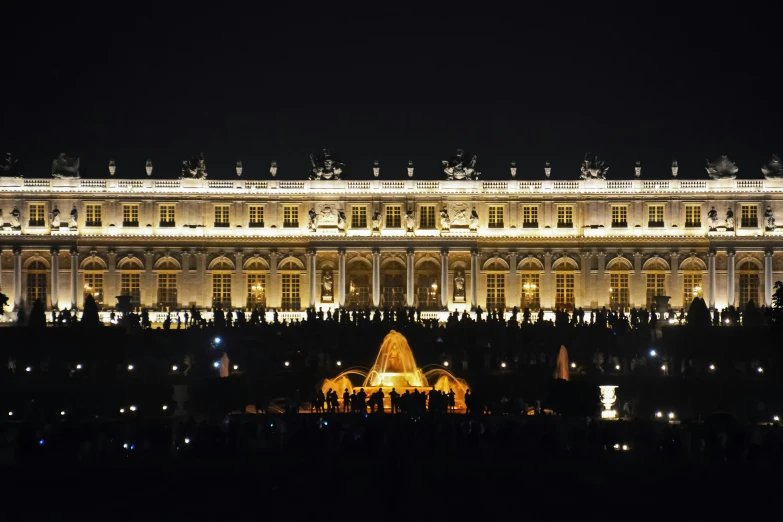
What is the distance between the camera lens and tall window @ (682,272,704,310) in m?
71.3

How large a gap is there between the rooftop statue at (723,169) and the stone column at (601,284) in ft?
25.0

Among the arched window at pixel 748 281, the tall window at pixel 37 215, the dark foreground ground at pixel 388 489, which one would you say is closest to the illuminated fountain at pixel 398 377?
the dark foreground ground at pixel 388 489

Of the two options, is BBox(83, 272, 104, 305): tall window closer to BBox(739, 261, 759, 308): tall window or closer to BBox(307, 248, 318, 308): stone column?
BBox(307, 248, 318, 308): stone column

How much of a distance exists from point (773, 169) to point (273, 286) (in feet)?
93.0

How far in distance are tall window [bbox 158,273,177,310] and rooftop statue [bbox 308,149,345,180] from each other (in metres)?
9.69

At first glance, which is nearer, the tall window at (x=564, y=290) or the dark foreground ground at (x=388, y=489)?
the dark foreground ground at (x=388, y=489)

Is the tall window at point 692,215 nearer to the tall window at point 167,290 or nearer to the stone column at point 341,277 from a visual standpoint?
the stone column at point 341,277

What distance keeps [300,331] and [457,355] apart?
7124 mm

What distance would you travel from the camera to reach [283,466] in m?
30.6

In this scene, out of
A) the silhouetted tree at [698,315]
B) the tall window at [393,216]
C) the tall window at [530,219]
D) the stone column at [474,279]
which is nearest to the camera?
the silhouetted tree at [698,315]

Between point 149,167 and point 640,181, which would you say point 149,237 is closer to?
point 149,167

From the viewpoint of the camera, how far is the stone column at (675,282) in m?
71.3

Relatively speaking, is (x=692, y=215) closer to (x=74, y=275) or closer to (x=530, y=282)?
(x=530, y=282)

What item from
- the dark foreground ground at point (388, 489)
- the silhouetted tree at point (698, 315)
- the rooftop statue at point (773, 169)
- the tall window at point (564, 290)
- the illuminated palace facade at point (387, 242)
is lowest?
the dark foreground ground at point (388, 489)
